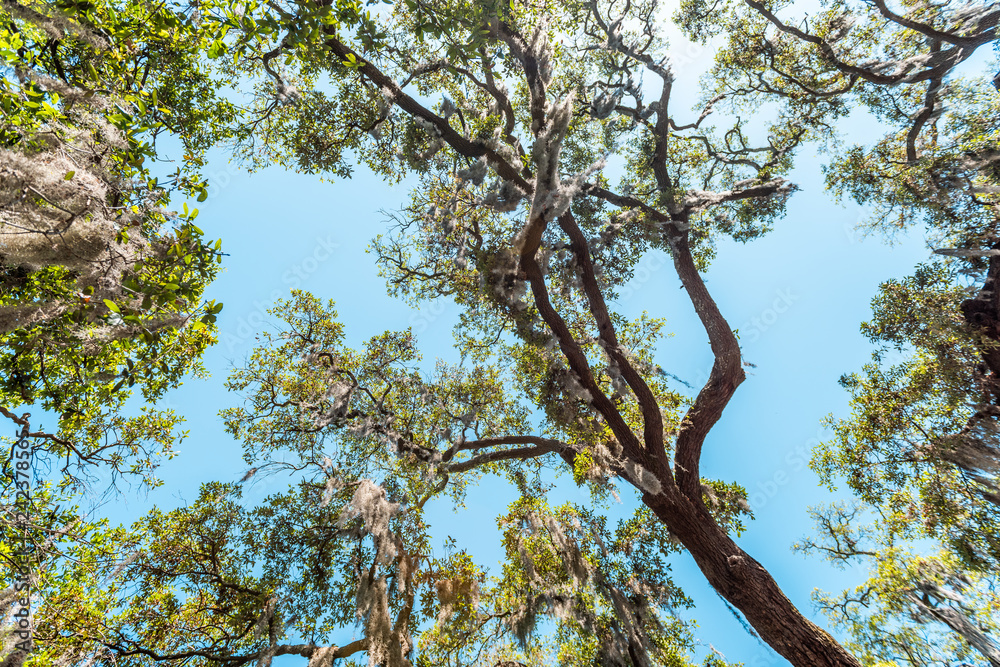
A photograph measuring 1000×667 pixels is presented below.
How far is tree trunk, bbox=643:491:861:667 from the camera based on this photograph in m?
4.89

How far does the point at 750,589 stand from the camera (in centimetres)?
546

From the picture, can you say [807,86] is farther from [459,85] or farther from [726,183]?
[459,85]

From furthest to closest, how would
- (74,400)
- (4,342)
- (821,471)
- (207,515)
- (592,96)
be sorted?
1. (592,96)
2. (821,471)
3. (207,515)
4. (74,400)
5. (4,342)

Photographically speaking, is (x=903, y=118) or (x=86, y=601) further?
(x=903, y=118)

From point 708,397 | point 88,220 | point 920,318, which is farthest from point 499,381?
point 920,318

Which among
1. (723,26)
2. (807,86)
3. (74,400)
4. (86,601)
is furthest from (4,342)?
(807,86)

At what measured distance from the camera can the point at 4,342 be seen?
4426 millimetres

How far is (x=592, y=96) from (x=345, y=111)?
21.8 feet

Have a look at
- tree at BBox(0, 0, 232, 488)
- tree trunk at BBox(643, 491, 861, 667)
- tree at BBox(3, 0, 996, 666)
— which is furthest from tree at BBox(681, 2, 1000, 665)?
tree at BBox(0, 0, 232, 488)

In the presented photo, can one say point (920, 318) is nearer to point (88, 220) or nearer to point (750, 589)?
point (750, 589)

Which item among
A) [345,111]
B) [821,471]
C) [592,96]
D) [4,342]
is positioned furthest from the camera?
[592,96]

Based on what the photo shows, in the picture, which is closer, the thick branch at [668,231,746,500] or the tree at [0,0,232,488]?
the tree at [0,0,232,488]

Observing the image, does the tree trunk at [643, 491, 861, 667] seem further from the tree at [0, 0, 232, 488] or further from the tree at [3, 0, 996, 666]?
the tree at [0, 0, 232, 488]

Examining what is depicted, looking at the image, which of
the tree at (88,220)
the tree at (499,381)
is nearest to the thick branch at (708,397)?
the tree at (499,381)
